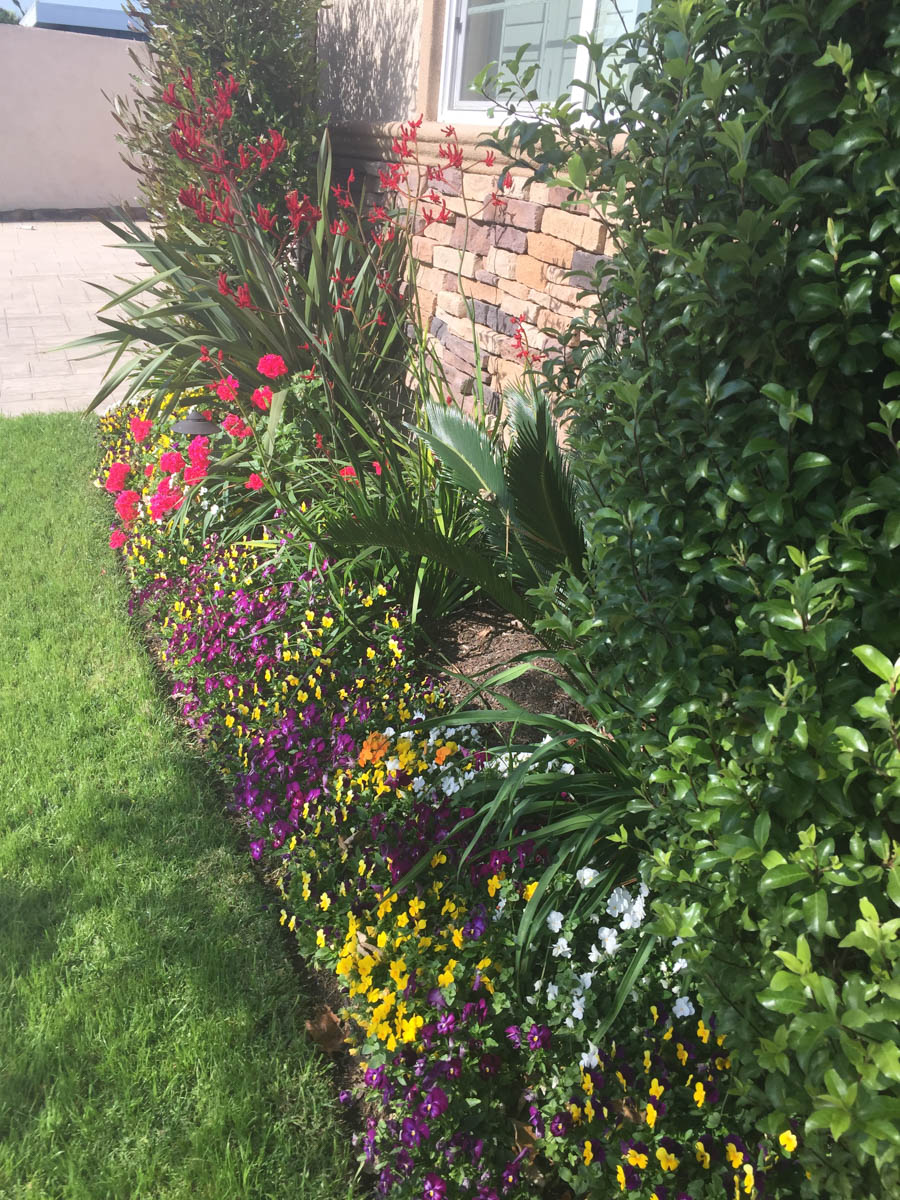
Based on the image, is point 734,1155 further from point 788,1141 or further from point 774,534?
point 774,534

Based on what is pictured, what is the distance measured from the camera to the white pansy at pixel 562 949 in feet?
6.25

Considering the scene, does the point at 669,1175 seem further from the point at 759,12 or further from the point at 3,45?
the point at 3,45

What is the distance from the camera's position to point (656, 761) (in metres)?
1.83

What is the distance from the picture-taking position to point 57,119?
51.4ft

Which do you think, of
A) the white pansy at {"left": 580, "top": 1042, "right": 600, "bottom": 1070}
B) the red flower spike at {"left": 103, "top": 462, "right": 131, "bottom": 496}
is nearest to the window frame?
the red flower spike at {"left": 103, "top": 462, "right": 131, "bottom": 496}

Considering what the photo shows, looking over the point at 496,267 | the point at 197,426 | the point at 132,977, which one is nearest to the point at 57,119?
the point at 197,426

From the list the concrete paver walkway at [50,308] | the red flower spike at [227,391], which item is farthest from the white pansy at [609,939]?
the concrete paver walkway at [50,308]

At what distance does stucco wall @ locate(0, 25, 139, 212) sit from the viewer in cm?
1532

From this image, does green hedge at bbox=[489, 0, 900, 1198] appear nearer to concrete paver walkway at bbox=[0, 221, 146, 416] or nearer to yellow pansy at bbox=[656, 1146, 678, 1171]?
yellow pansy at bbox=[656, 1146, 678, 1171]

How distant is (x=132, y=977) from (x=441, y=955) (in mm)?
783

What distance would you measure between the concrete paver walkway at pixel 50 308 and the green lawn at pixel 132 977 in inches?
106

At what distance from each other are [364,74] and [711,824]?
17.5ft

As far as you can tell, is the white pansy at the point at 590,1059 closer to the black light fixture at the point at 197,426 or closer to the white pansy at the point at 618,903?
the white pansy at the point at 618,903

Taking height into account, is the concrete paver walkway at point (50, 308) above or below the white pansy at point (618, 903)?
below
